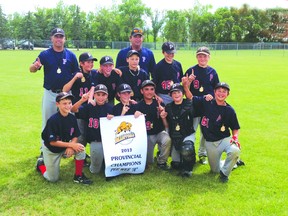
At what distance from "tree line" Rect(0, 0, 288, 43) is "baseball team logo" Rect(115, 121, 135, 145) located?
247 feet

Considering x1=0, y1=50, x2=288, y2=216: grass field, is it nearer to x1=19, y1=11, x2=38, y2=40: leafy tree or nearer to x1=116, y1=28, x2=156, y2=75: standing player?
x1=116, y1=28, x2=156, y2=75: standing player

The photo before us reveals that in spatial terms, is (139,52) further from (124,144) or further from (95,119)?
(124,144)

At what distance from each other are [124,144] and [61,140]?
106 centimetres

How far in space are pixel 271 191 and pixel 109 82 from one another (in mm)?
3402

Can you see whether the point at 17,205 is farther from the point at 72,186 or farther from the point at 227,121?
the point at 227,121

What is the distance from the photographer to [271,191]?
4.95 meters

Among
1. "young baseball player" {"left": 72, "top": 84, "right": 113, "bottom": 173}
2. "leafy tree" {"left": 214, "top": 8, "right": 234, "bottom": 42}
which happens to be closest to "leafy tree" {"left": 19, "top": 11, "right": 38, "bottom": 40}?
"leafy tree" {"left": 214, "top": 8, "right": 234, "bottom": 42}

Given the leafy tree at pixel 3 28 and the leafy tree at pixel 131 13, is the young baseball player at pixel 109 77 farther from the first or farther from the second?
the leafy tree at pixel 131 13

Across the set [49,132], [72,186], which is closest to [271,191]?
[72,186]

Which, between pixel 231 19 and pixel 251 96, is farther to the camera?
pixel 231 19

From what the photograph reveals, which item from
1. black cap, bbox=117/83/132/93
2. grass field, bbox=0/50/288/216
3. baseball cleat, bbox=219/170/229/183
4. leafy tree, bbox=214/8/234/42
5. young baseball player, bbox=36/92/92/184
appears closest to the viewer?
grass field, bbox=0/50/288/216

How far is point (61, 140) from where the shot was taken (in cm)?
525

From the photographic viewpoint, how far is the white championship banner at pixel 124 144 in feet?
17.9

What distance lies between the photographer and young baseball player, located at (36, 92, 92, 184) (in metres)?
5.10
